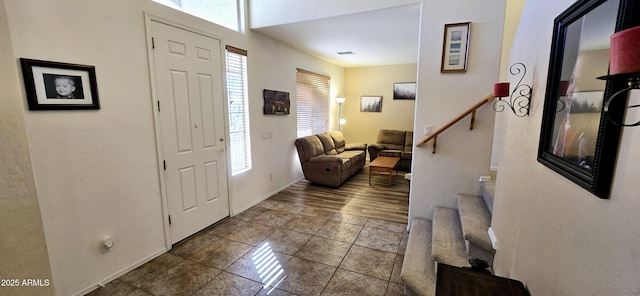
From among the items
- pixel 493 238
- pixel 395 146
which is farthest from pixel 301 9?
pixel 395 146

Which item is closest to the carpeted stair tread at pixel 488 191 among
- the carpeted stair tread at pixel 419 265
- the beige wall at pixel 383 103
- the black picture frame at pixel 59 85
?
the carpeted stair tread at pixel 419 265

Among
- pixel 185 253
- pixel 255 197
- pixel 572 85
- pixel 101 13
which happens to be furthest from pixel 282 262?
pixel 101 13

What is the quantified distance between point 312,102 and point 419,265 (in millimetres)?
4107

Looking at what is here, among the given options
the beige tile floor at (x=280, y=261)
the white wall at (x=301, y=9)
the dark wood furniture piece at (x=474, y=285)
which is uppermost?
the white wall at (x=301, y=9)

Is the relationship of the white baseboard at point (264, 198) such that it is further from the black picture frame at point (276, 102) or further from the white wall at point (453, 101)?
the white wall at point (453, 101)

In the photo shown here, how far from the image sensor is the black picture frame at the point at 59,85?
1.75 m

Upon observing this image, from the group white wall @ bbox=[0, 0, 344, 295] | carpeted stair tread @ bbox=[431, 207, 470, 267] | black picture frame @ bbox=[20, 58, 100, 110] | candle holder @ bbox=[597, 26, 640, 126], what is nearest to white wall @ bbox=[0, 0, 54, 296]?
white wall @ bbox=[0, 0, 344, 295]

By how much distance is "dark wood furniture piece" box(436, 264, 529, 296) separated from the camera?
4.09ft

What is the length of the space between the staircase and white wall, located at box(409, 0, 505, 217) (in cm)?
19

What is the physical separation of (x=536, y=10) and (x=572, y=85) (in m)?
0.73

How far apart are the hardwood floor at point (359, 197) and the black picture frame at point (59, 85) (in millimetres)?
2781

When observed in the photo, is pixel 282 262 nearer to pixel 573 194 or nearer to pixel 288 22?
pixel 573 194

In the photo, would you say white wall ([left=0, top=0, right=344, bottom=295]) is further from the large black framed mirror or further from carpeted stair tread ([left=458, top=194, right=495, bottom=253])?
carpeted stair tread ([left=458, top=194, right=495, bottom=253])

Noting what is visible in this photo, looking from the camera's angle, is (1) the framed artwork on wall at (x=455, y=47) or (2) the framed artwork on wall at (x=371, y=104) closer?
(1) the framed artwork on wall at (x=455, y=47)
